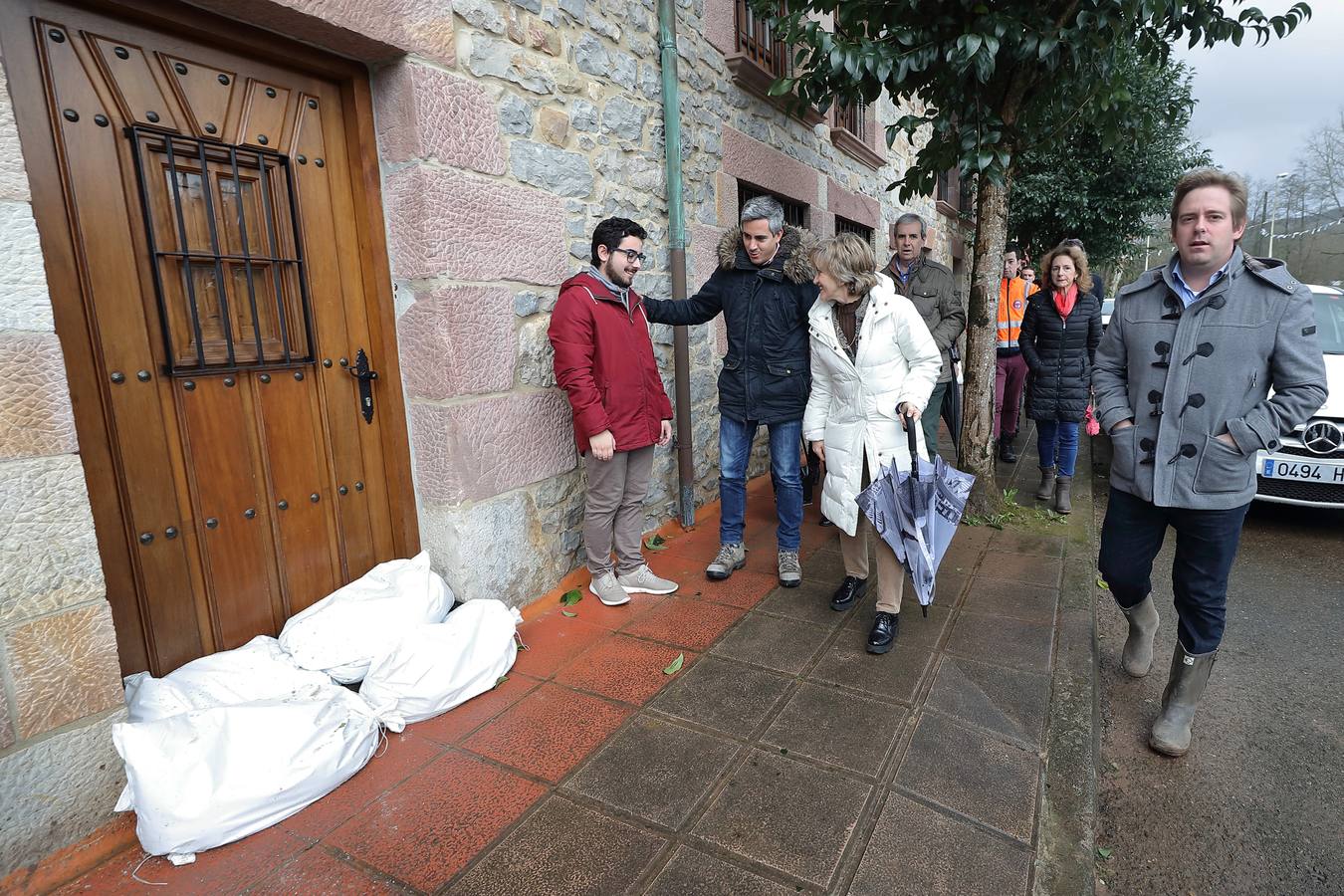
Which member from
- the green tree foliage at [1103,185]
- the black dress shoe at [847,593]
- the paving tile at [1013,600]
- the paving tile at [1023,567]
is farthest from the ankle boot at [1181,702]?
the green tree foliage at [1103,185]

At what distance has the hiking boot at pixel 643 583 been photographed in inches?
140

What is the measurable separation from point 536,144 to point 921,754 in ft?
9.56

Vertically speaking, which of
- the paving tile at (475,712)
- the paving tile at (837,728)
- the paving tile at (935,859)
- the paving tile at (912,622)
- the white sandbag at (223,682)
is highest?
the white sandbag at (223,682)

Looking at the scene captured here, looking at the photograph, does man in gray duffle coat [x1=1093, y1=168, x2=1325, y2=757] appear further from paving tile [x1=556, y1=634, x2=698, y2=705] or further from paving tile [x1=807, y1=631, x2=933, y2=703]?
paving tile [x1=556, y1=634, x2=698, y2=705]

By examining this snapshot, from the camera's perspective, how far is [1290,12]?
379cm

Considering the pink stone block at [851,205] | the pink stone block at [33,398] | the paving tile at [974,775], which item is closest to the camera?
the pink stone block at [33,398]

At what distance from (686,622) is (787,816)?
4.28 ft

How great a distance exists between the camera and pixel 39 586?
1.79m

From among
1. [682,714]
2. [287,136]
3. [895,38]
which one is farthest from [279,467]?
[895,38]

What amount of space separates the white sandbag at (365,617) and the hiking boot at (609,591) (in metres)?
0.75

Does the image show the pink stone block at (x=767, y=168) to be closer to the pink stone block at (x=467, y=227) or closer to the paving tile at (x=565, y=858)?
the pink stone block at (x=467, y=227)

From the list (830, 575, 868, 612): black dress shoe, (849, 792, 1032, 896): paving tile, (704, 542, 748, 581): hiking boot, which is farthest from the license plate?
(849, 792, 1032, 896): paving tile

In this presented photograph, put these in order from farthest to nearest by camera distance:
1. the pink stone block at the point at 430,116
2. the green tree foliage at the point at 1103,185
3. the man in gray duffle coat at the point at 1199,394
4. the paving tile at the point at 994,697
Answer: the green tree foliage at the point at 1103,185 < the pink stone block at the point at 430,116 < the paving tile at the point at 994,697 < the man in gray duffle coat at the point at 1199,394

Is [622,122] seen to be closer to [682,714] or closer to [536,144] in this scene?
[536,144]
